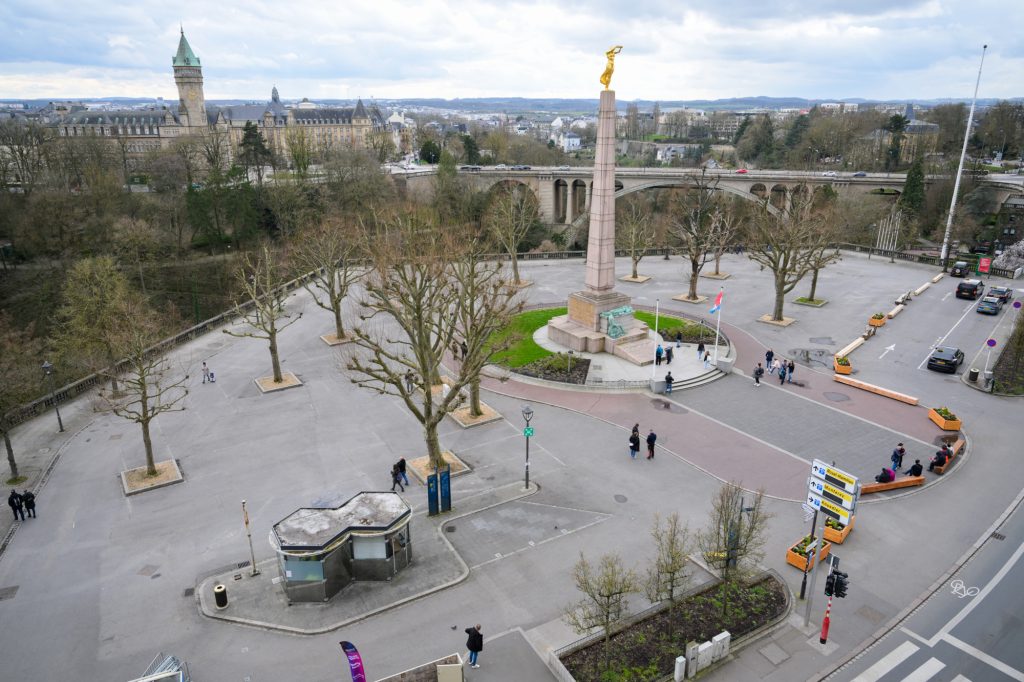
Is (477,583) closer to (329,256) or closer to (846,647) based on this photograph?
(846,647)

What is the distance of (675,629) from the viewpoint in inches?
567

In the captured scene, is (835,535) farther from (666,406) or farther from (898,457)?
(666,406)

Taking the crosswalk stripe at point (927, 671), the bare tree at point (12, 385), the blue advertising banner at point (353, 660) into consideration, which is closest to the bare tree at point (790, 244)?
the crosswalk stripe at point (927, 671)

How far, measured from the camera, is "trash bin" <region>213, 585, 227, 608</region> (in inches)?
592

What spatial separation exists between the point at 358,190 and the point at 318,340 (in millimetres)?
28908

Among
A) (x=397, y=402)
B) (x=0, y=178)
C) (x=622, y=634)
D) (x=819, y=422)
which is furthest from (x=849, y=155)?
(x=0, y=178)

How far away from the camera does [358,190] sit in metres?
60.3

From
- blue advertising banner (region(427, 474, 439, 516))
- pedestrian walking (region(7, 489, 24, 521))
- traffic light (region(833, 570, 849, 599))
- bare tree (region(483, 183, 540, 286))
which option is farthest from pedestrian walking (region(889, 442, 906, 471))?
pedestrian walking (region(7, 489, 24, 521))

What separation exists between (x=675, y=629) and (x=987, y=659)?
22.4 feet

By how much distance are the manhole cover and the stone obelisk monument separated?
3637 millimetres

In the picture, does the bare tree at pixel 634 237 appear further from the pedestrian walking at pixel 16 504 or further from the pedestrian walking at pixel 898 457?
the pedestrian walking at pixel 16 504

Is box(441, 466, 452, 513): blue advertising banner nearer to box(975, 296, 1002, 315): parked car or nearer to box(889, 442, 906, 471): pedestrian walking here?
box(889, 442, 906, 471): pedestrian walking

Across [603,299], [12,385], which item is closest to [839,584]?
[603,299]

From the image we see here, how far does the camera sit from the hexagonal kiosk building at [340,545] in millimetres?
15188
